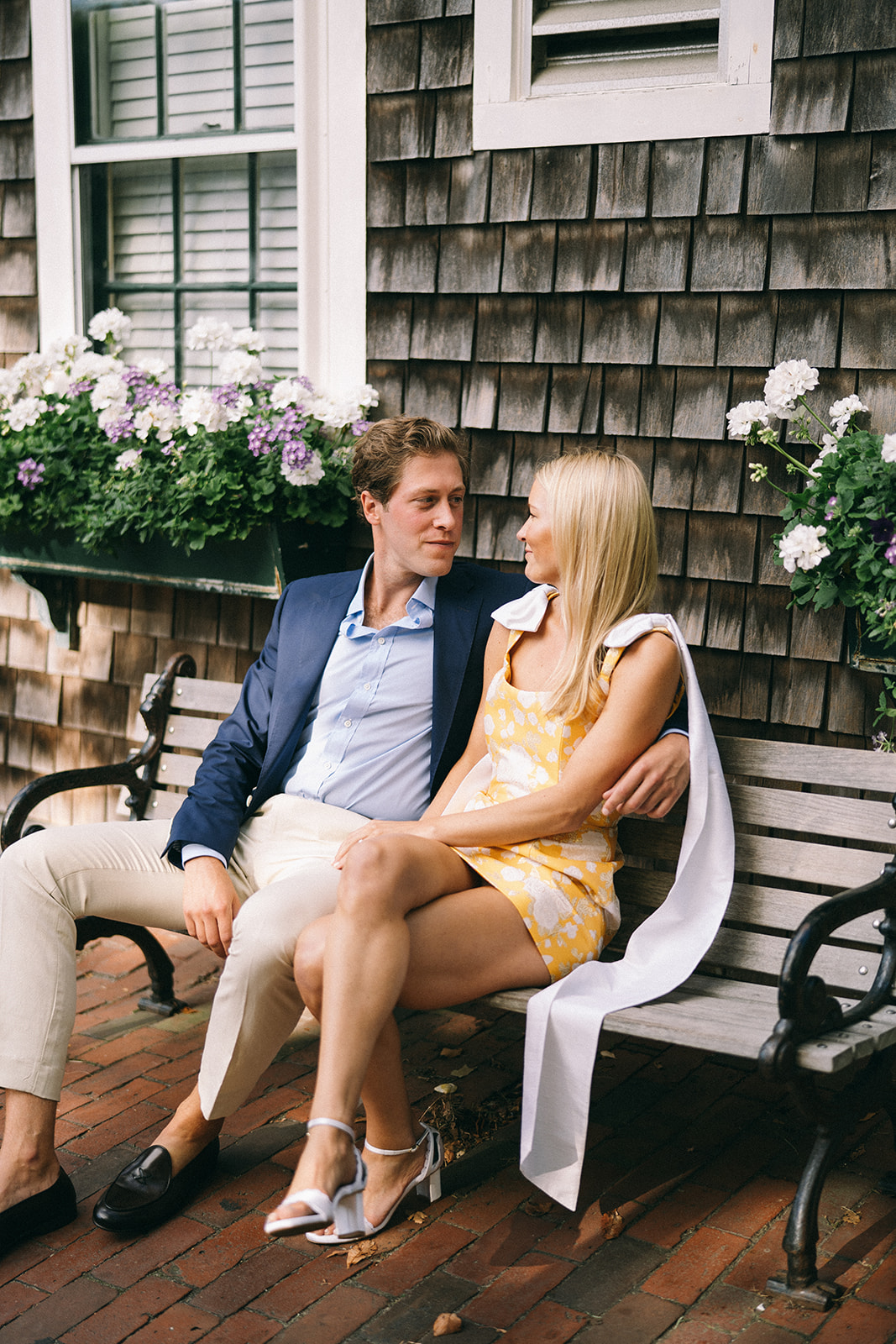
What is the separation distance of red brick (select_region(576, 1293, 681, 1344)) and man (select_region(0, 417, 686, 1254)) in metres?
0.79

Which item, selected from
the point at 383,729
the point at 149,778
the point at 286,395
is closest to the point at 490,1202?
the point at 383,729

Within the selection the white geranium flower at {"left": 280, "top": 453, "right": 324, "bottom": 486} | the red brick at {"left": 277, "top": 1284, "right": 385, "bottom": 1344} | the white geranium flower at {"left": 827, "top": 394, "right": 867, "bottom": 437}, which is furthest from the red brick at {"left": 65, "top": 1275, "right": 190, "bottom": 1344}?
the white geranium flower at {"left": 827, "top": 394, "right": 867, "bottom": 437}

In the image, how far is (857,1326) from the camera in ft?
7.06

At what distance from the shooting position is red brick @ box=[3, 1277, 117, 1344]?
7.23ft

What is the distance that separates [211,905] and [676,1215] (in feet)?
3.77

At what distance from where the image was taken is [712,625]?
3273 millimetres

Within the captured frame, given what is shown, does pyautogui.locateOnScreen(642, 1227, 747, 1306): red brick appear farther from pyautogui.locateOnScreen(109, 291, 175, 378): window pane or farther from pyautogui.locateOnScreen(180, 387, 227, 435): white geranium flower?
pyautogui.locateOnScreen(109, 291, 175, 378): window pane

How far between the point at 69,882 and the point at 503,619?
1.11 metres

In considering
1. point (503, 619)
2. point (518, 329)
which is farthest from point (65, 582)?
point (503, 619)

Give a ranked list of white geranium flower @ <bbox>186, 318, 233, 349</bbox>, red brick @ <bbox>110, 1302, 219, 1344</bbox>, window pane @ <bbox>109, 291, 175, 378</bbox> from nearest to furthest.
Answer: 1. red brick @ <bbox>110, 1302, 219, 1344</bbox>
2. white geranium flower @ <bbox>186, 318, 233, 349</bbox>
3. window pane @ <bbox>109, 291, 175, 378</bbox>

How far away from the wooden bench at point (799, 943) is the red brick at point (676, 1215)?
0.82 feet

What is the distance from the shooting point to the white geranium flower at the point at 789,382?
2.97m

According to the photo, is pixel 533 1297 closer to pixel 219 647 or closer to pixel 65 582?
pixel 219 647

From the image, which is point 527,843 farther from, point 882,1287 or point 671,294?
point 671,294
